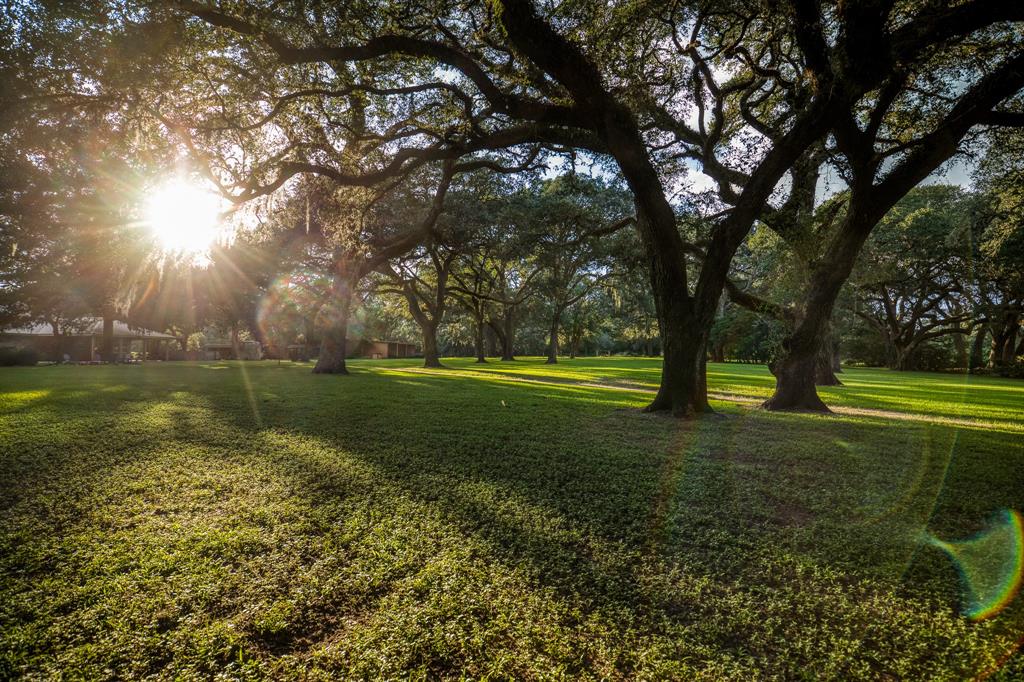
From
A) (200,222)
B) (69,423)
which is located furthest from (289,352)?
(69,423)

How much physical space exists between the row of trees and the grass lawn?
150 inches

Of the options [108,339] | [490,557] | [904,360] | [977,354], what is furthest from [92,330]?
[977,354]

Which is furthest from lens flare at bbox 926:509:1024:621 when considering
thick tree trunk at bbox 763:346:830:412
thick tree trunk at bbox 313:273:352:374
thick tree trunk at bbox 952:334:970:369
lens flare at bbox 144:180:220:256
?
thick tree trunk at bbox 952:334:970:369

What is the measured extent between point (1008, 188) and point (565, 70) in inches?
360

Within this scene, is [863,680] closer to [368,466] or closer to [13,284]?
[368,466]

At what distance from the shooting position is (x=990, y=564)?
2529 mm

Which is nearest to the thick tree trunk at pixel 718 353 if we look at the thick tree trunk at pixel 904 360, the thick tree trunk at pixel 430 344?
the thick tree trunk at pixel 904 360

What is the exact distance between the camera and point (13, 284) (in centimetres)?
2430

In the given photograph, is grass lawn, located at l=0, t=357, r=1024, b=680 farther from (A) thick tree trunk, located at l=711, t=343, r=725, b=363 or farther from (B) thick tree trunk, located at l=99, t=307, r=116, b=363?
(A) thick tree trunk, located at l=711, t=343, r=725, b=363

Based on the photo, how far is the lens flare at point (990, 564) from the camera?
2.13m

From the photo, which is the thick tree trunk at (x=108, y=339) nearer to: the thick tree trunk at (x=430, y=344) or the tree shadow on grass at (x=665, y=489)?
the thick tree trunk at (x=430, y=344)

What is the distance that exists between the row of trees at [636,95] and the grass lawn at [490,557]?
150 inches

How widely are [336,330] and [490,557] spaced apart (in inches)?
644

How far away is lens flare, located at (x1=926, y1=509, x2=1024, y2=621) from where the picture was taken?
2.13 m
